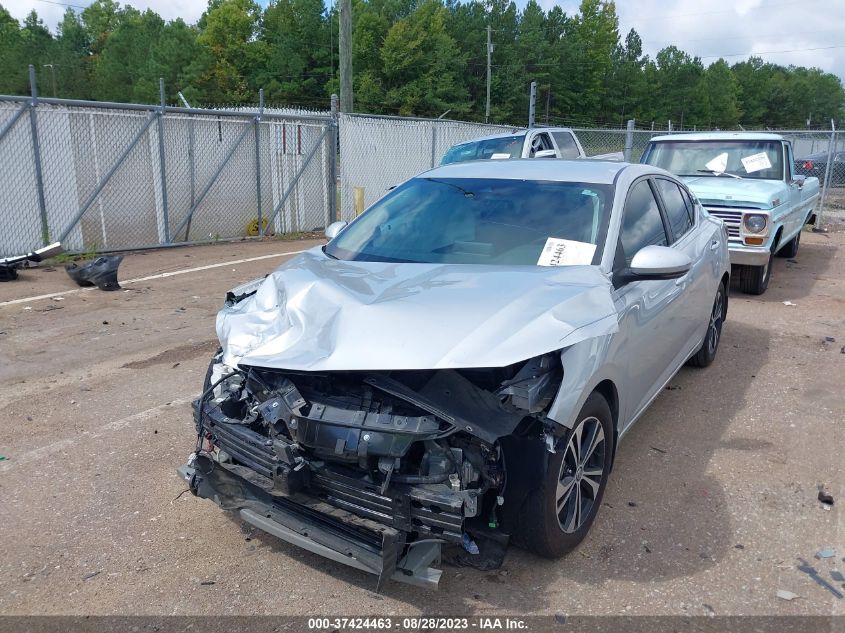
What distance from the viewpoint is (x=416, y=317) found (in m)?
3.01

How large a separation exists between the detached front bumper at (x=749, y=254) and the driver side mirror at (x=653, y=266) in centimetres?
518

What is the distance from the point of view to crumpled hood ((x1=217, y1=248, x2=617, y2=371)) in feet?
9.16

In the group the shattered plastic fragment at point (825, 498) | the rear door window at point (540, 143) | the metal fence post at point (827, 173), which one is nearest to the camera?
the shattered plastic fragment at point (825, 498)

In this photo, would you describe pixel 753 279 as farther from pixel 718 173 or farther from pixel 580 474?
pixel 580 474

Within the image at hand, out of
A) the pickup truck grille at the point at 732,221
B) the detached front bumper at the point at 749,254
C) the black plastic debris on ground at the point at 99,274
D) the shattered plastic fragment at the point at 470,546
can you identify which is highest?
the pickup truck grille at the point at 732,221

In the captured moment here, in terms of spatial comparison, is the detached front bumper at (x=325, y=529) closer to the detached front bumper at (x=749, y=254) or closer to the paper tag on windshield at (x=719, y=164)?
the detached front bumper at (x=749, y=254)

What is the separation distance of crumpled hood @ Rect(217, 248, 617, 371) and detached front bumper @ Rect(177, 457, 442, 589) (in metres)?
0.56

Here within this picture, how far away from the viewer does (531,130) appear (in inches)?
445

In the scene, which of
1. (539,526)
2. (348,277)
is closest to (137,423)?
(348,277)

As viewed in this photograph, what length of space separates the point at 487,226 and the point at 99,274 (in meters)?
6.02

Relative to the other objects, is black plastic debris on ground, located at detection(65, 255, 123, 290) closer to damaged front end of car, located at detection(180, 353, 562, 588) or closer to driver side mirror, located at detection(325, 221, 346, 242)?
driver side mirror, located at detection(325, 221, 346, 242)

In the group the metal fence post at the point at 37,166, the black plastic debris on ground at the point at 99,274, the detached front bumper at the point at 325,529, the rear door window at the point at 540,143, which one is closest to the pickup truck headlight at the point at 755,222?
the rear door window at the point at 540,143

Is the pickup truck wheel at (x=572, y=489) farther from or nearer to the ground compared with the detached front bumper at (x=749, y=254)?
nearer to the ground

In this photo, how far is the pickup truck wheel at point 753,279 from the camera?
8.59m
